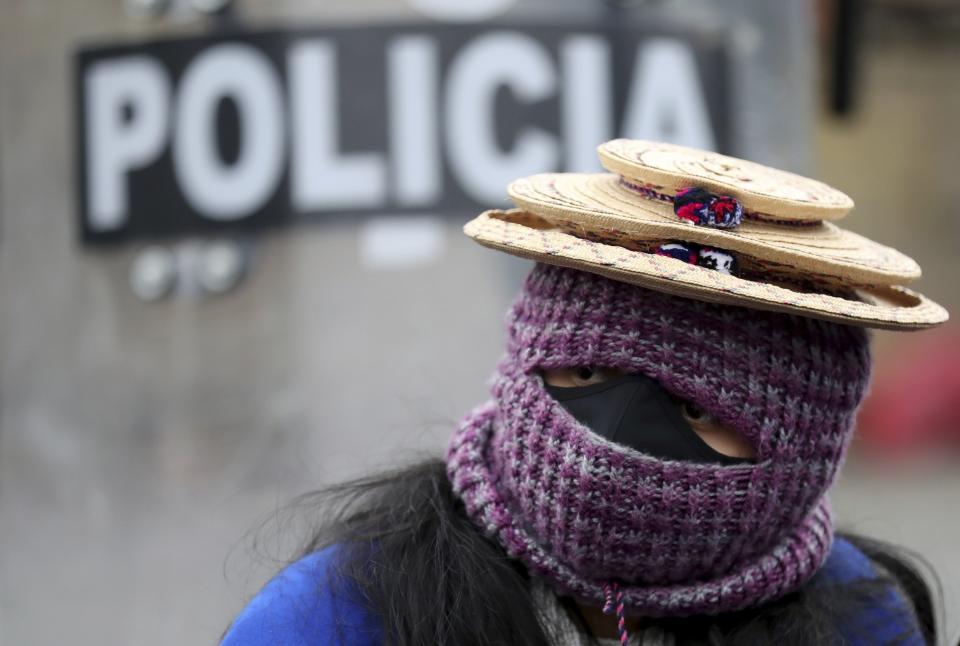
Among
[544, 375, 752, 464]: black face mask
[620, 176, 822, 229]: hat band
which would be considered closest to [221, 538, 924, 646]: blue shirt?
[544, 375, 752, 464]: black face mask

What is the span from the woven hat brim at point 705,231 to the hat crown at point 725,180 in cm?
3

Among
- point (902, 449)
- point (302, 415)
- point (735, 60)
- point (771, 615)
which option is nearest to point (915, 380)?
point (902, 449)

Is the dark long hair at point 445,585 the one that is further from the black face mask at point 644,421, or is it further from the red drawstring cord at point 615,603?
the black face mask at point 644,421

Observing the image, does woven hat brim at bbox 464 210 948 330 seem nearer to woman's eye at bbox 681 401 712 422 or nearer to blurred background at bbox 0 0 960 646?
woman's eye at bbox 681 401 712 422

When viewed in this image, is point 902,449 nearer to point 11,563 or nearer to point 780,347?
point 11,563

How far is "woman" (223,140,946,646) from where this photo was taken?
1.56m

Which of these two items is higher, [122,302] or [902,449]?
[122,302]

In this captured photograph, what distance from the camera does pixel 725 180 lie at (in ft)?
5.30

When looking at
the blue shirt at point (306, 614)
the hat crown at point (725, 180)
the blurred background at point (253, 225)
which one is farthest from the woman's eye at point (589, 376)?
the blurred background at point (253, 225)

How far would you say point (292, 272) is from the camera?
11.0ft

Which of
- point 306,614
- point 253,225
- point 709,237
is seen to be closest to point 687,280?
point 709,237

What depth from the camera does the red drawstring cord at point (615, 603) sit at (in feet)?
5.29

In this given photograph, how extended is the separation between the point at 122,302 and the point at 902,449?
5.29 meters

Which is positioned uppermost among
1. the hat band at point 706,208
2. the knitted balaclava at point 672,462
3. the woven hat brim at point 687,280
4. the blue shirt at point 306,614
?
the hat band at point 706,208
